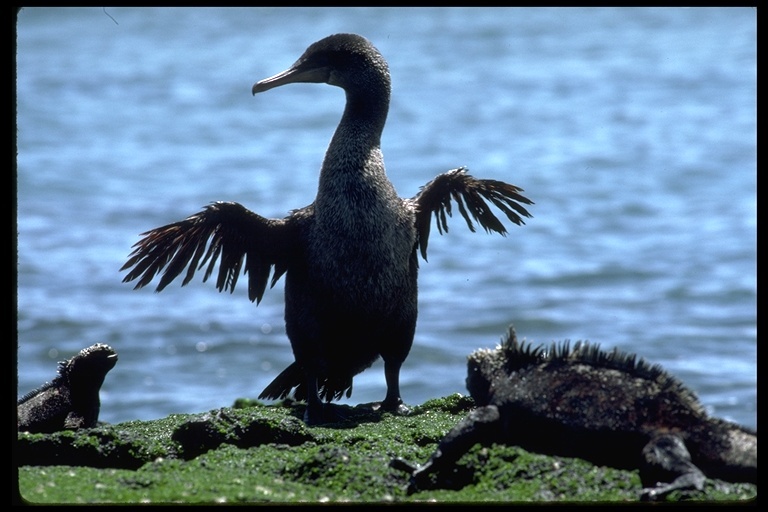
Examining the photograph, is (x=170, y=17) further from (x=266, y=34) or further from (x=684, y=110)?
(x=684, y=110)

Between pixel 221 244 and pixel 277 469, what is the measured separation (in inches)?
91.5

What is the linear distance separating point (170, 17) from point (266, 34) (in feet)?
17.0

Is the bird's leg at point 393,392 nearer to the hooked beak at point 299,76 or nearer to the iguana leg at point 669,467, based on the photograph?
the hooked beak at point 299,76

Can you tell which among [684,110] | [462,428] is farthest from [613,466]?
[684,110]

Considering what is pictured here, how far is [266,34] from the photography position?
36750 millimetres

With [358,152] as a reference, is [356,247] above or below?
below

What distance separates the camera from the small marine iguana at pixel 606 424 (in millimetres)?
5898

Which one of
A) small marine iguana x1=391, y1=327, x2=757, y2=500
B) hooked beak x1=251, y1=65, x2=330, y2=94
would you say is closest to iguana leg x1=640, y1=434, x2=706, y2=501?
small marine iguana x1=391, y1=327, x2=757, y2=500

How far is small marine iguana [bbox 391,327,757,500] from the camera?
590cm

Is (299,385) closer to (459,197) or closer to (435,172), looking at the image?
(459,197)

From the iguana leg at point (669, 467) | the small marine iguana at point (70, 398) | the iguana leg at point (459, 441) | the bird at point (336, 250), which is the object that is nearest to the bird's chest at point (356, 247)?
the bird at point (336, 250)

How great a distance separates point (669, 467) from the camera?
19.0 ft

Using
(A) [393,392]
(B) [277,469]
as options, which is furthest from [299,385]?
(B) [277,469]

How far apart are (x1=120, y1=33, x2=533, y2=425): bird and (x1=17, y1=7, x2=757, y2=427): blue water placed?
1.58m
